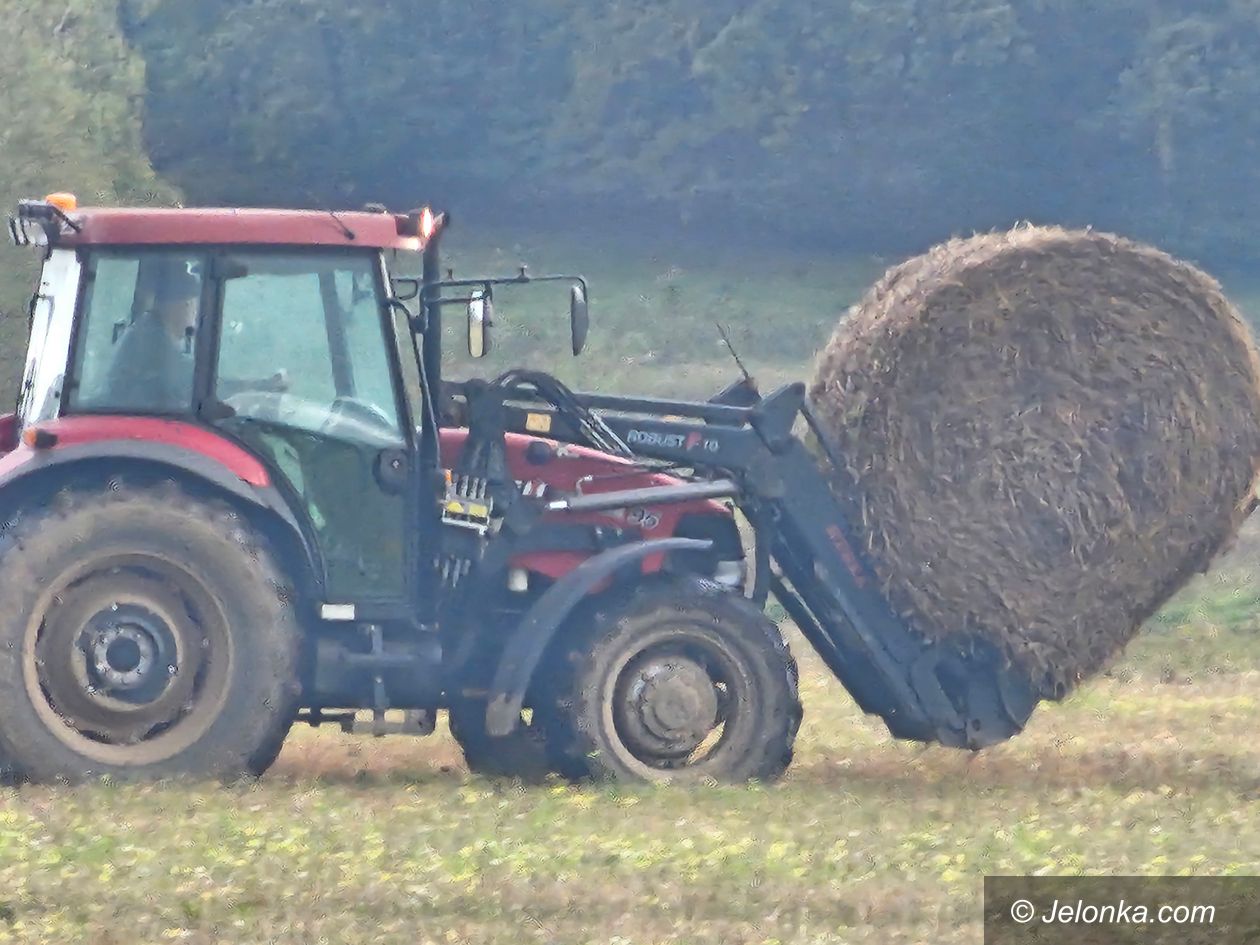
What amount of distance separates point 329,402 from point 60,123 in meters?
18.5

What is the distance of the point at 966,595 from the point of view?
10062 mm

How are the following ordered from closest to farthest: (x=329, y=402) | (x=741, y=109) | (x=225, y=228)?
(x=225, y=228), (x=329, y=402), (x=741, y=109)

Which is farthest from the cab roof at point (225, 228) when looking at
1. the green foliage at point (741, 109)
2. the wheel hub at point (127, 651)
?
the green foliage at point (741, 109)

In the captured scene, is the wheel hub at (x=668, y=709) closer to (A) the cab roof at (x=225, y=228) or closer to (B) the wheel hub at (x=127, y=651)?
(B) the wheel hub at (x=127, y=651)

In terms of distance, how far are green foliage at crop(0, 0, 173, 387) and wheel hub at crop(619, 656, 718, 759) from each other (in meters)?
15.7

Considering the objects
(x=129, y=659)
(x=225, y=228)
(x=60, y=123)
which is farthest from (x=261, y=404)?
(x=60, y=123)

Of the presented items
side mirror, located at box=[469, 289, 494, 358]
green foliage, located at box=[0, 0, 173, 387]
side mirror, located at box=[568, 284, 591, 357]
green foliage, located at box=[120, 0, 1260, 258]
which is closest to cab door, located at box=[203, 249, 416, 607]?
side mirror, located at box=[469, 289, 494, 358]

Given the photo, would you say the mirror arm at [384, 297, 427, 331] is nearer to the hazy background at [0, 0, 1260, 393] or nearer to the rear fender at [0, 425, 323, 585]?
the rear fender at [0, 425, 323, 585]

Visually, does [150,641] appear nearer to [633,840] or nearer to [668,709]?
[668,709]

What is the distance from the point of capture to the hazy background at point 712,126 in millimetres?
34000

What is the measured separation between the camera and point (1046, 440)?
400 inches

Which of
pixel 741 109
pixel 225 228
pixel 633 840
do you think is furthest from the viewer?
pixel 741 109

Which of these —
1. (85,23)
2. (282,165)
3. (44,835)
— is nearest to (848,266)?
(282,165)

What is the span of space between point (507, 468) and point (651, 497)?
2.22 feet
